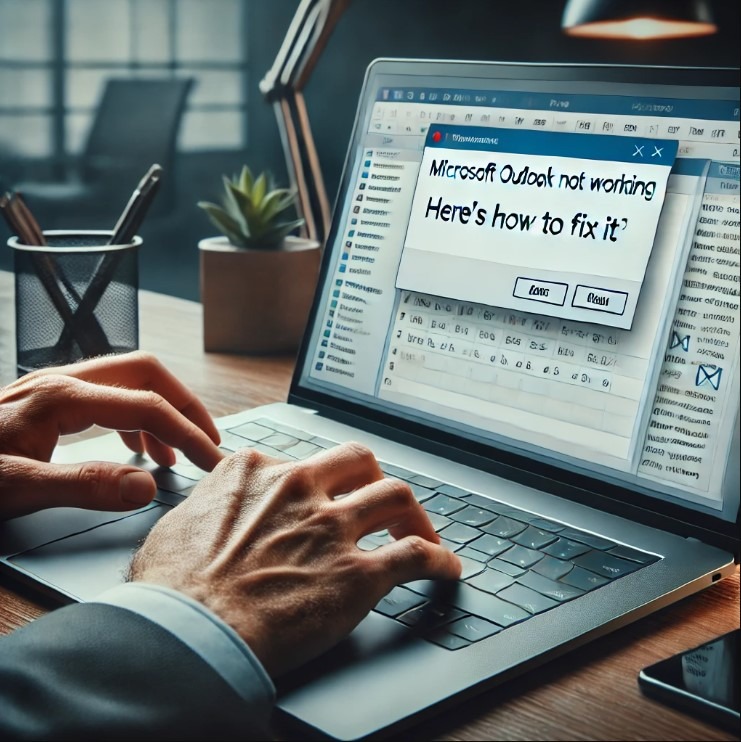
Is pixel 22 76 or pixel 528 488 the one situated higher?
pixel 22 76

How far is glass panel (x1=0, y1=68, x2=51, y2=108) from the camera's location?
10.7ft

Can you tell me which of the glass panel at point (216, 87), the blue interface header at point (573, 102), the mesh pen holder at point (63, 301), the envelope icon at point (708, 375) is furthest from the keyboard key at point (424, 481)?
the glass panel at point (216, 87)

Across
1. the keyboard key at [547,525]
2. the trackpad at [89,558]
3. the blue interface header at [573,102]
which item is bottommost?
the trackpad at [89,558]

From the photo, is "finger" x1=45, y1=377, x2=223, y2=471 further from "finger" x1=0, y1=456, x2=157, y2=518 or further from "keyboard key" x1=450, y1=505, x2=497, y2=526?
"keyboard key" x1=450, y1=505, x2=497, y2=526

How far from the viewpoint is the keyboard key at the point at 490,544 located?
622 mm

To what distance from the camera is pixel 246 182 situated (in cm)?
120

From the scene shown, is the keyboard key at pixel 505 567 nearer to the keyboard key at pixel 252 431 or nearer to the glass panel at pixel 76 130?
the keyboard key at pixel 252 431

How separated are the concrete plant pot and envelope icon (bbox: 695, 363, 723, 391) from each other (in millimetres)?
627

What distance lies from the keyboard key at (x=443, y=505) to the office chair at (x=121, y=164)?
2414 millimetres

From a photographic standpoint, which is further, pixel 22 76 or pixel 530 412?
pixel 22 76

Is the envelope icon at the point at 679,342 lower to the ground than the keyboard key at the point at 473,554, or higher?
higher

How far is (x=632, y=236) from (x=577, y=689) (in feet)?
1.13

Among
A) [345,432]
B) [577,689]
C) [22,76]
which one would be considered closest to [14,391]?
[345,432]

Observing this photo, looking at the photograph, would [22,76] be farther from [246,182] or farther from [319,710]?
[319,710]
